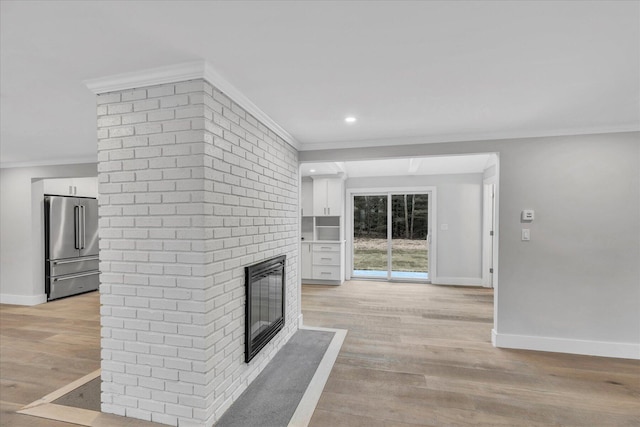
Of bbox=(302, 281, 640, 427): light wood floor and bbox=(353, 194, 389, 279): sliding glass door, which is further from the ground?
bbox=(353, 194, 389, 279): sliding glass door

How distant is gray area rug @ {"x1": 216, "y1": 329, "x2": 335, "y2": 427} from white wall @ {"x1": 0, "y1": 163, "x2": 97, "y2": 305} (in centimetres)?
463

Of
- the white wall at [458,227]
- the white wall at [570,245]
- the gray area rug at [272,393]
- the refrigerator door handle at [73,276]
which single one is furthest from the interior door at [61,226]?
the white wall at [458,227]

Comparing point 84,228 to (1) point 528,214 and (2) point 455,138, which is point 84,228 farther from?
(1) point 528,214

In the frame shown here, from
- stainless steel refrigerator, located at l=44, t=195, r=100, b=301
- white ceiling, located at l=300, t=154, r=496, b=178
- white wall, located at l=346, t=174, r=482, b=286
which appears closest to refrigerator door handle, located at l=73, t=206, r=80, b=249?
stainless steel refrigerator, located at l=44, t=195, r=100, b=301

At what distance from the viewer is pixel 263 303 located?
2697 mm

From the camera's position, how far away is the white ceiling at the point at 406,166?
543cm

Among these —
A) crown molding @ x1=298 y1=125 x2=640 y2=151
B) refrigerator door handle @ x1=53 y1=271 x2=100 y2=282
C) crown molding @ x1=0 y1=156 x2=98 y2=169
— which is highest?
crown molding @ x1=298 y1=125 x2=640 y2=151

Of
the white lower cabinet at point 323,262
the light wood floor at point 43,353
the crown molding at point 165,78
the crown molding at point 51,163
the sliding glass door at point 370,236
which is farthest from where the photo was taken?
the sliding glass door at point 370,236

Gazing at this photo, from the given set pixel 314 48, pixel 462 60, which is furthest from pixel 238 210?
→ pixel 462 60

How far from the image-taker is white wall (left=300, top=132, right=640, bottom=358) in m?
2.99

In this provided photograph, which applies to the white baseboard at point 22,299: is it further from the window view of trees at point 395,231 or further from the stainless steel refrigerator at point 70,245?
the window view of trees at point 395,231

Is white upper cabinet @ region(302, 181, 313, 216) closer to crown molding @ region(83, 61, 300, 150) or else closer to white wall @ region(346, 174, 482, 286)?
white wall @ region(346, 174, 482, 286)

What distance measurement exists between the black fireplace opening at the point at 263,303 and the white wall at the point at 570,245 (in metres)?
2.31

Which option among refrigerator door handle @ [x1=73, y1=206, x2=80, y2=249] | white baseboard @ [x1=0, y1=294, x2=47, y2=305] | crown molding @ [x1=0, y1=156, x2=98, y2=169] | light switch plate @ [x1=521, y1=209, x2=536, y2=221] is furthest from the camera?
refrigerator door handle @ [x1=73, y1=206, x2=80, y2=249]
